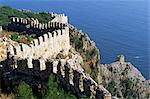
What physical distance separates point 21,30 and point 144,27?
282 feet

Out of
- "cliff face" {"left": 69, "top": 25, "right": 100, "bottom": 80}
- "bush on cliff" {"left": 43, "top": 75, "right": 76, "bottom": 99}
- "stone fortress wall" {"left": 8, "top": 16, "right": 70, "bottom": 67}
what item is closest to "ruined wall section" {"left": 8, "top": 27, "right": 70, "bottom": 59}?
"stone fortress wall" {"left": 8, "top": 16, "right": 70, "bottom": 67}

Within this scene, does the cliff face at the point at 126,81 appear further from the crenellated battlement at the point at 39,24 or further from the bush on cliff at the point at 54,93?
the bush on cliff at the point at 54,93

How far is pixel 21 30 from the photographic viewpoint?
1271 inches

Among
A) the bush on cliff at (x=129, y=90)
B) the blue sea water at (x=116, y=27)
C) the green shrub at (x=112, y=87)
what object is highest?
the blue sea water at (x=116, y=27)

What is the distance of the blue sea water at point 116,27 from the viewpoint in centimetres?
8894

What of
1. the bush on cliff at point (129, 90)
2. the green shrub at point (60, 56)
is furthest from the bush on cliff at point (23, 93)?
the bush on cliff at point (129, 90)

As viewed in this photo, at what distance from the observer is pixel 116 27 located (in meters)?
118

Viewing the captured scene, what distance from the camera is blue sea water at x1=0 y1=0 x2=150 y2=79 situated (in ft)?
292

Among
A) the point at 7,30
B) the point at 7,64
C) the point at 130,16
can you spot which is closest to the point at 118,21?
the point at 130,16

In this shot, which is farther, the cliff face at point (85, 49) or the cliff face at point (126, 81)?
the cliff face at point (126, 81)

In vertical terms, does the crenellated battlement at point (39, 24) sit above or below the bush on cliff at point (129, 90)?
above

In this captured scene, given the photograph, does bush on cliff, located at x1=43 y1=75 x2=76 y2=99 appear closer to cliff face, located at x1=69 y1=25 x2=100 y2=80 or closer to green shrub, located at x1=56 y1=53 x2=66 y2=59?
green shrub, located at x1=56 y1=53 x2=66 y2=59

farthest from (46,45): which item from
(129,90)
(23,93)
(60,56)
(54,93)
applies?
(129,90)

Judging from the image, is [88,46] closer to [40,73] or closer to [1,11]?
[1,11]
